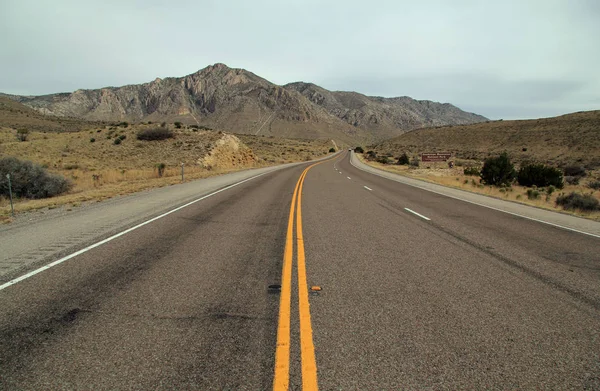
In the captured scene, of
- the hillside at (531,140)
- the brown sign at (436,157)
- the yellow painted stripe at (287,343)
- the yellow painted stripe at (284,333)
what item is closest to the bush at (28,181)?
the yellow painted stripe at (284,333)

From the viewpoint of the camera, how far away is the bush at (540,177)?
27.5 meters

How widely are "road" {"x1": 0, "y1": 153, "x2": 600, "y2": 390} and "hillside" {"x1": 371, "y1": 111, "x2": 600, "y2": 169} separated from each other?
5119 cm

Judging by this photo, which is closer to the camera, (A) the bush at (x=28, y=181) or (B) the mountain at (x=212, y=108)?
(A) the bush at (x=28, y=181)

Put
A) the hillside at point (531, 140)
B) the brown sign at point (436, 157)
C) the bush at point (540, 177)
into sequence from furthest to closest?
the hillside at point (531, 140)
the brown sign at point (436, 157)
the bush at point (540, 177)

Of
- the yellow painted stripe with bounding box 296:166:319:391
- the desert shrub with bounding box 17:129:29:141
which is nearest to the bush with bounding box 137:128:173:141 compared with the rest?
the desert shrub with bounding box 17:129:29:141

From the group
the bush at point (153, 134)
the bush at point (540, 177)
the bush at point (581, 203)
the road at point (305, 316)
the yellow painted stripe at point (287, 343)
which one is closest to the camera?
the yellow painted stripe at point (287, 343)

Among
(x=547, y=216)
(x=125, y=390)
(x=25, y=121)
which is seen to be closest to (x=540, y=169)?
(x=547, y=216)

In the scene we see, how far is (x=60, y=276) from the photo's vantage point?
4.97m

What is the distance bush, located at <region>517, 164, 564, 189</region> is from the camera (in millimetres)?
27531

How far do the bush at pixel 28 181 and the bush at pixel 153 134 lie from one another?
2364 cm

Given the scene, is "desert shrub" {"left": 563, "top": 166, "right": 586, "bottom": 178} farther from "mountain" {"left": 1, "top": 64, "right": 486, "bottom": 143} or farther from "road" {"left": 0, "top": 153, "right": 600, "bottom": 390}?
"mountain" {"left": 1, "top": 64, "right": 486, "bottom": 143}

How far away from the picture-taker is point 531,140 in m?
65.8

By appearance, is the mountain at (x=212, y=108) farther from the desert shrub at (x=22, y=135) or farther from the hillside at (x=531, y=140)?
the desert shrub at (x=22, y=135)

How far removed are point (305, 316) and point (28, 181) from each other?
18.4 m
